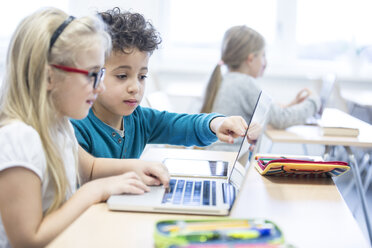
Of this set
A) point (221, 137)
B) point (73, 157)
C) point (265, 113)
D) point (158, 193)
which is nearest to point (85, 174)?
point (73, 157)

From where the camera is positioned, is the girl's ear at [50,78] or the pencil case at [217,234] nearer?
the pencil case at [217,234]

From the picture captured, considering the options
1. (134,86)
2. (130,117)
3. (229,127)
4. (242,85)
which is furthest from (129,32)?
(242,85)

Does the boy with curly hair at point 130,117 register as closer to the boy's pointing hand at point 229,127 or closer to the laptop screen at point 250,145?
the boy's pointing hand at point 229,127

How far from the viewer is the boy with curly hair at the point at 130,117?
4.12 ft

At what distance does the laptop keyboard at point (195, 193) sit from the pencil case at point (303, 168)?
190 mm

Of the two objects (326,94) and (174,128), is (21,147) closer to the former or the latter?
(174,128)

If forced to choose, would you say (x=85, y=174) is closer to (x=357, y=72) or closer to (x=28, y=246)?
(x=28, y=246)

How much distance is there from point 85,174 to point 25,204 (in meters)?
0.37

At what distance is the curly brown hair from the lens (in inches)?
49.7

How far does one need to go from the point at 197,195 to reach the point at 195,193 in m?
0.02

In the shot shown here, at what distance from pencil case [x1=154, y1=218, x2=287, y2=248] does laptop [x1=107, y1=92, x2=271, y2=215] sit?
0.19m

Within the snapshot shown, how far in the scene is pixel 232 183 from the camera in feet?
3.51

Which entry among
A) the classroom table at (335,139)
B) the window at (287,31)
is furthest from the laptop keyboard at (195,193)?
the window at (287,31)

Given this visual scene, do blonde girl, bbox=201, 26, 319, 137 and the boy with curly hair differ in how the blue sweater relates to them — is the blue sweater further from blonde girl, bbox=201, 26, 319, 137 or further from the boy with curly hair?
blonde girl, bbox=201, 26, 319, 137
